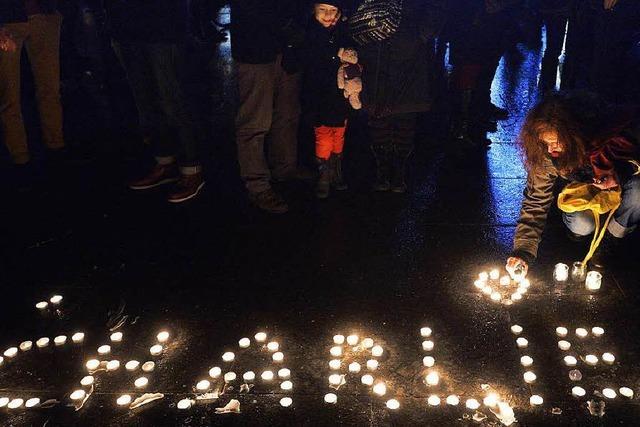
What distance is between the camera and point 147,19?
4.69 meters

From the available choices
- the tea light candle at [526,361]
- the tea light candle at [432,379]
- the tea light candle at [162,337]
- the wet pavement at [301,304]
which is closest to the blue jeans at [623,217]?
the wet pavement at [301,304]

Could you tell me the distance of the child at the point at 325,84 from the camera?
14.6 feet

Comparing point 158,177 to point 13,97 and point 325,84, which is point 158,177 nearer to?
point 13,97

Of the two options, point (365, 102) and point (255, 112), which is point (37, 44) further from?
point (365, 102)

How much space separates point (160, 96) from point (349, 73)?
1693 millimetres

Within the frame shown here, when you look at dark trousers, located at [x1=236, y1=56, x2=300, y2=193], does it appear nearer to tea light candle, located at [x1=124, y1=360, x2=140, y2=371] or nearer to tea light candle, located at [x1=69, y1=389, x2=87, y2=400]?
tea light candle, located at [x1=124, y1=360, x2=140, y2=371]

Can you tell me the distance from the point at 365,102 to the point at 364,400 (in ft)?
9.11

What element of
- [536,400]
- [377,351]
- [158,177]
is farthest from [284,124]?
[536,400]

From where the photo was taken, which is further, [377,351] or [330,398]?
[377,351]

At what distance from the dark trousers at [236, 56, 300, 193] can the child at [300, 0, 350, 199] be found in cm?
18

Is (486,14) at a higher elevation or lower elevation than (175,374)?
higher

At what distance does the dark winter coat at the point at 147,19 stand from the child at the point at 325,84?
1.11m

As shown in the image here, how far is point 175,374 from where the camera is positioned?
3.25 m

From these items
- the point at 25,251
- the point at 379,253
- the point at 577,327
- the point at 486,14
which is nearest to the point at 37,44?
the point at 25,251
